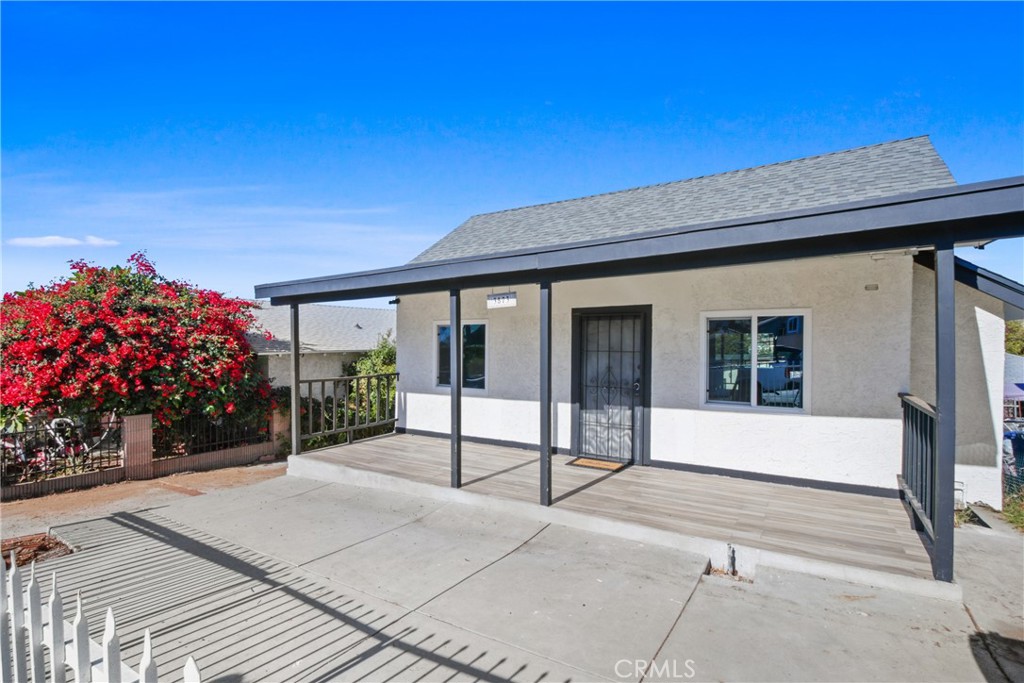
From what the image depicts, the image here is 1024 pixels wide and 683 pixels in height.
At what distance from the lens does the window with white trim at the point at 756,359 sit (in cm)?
586

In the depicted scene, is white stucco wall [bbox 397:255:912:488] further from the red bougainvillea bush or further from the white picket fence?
the white picket fence

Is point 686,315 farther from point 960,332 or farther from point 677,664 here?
point 677,664

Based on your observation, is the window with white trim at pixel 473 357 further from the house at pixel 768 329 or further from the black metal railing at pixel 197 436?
the black metal railing at pixel 197 436

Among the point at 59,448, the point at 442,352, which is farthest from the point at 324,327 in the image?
the point at 59,448

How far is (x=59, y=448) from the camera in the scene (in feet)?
23.6

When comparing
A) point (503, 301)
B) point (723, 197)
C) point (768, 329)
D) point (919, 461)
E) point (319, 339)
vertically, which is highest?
point (723, 197)

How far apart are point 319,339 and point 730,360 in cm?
1108

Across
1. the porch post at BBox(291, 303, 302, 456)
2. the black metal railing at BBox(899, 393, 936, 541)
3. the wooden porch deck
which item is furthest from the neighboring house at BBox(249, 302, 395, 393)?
the black metal railing at BBox(899, 393, 936, 541)

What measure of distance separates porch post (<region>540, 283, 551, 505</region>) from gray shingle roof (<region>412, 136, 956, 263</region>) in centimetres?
71

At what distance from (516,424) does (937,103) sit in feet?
33.4

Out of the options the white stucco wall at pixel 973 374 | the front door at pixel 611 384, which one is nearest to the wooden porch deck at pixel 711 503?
the front door at pixel 611 384

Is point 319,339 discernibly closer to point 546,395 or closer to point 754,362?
point 546,395

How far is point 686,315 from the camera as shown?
6.36m

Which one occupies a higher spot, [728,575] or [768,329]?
[768,329]
